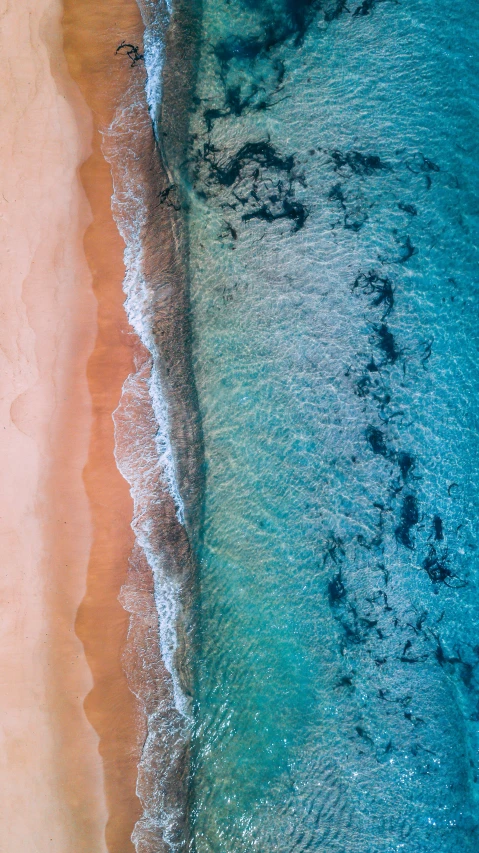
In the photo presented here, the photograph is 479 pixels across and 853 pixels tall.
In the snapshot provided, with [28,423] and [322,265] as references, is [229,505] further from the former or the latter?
[322,265]

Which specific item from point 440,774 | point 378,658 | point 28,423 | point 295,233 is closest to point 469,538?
point 378,658

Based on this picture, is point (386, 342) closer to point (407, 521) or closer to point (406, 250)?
point (406, 250)

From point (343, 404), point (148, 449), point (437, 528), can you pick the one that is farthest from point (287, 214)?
point (437, 528)

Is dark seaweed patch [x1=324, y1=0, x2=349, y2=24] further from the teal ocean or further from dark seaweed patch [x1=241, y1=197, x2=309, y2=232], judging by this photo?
dark seaweed patch [x1=241, y1=197, x2=309, y2=232]

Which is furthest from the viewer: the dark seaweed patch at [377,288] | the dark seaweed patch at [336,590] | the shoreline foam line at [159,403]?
the dark seaweed patch at [377,288]

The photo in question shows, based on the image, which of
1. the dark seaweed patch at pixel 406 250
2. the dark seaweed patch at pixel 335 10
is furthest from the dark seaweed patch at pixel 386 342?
the dark seaweed patch at pixel 335 10

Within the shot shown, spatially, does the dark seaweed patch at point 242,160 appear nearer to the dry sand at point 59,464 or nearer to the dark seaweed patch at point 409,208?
the dark seaweed patch at point 409,208

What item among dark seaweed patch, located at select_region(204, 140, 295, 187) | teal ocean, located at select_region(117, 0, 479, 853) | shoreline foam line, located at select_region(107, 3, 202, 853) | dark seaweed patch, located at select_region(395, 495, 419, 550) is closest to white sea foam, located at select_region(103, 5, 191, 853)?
shoreline foam line, located at select_region(107, 3, 202, 853)
